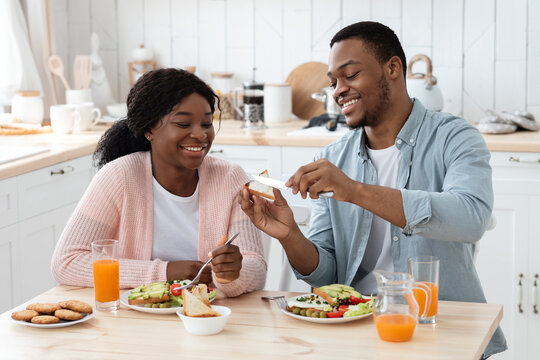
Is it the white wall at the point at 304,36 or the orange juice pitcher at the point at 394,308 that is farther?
the white wall at the point at 304,36

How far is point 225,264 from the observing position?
182 centimetres

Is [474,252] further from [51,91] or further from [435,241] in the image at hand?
[51,91]

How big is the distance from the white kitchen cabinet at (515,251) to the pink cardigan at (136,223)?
145 cm

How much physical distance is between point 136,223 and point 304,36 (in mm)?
2181

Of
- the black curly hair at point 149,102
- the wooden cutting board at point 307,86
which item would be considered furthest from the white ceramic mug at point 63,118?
the black curly hair at point 149,102

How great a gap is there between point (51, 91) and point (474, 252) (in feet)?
8.69

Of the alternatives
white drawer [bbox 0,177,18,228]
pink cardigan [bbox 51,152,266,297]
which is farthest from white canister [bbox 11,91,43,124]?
pink cardigan [bbox 51,152,266,297]

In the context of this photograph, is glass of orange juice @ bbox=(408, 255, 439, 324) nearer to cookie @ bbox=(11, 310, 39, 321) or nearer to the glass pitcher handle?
the glass pitcher handle

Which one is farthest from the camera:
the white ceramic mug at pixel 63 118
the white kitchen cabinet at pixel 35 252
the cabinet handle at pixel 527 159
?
the white ceramic mug at pixel 63 118

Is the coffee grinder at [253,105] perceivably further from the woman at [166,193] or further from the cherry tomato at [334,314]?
the cherry tomato at [334,314]

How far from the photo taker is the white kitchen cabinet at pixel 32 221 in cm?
294

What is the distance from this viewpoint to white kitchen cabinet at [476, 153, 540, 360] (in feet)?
10.4

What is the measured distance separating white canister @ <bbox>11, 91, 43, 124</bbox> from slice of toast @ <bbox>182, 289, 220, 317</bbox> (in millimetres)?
2456

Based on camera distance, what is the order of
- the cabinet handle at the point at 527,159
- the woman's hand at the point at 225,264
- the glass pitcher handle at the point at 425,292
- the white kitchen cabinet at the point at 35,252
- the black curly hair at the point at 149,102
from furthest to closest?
the cabinet handle at the point at 527,159, the white kitchen cabinet at the point at 35,252, the black curly hair at the point at 149,102, the woman's hand at the point at 225,264, the glass pitcher handle at the point at 425,292
